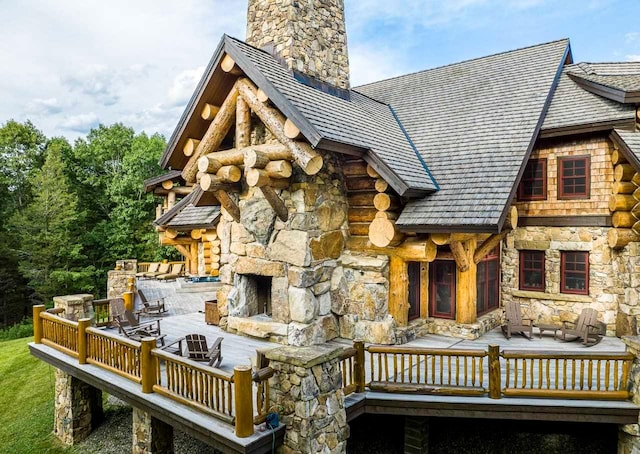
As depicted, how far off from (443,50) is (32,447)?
6245 cm

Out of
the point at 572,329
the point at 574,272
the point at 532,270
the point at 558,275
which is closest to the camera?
the point at 572,329

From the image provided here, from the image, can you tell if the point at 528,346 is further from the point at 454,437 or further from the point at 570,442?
the point at 454,437

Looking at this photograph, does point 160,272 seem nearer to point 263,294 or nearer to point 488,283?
point 263,294

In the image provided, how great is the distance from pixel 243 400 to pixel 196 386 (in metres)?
1.18

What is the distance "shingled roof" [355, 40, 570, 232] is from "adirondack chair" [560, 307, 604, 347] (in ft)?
11.2

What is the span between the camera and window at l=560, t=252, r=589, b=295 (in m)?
10.4

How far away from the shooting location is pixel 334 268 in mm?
9539

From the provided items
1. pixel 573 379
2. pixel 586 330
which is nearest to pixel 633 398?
pixel 573 379

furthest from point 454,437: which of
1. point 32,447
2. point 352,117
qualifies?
point 32,447

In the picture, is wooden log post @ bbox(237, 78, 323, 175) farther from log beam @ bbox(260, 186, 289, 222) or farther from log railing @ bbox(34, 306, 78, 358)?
log railing @ bbox(34, 306, 78, 358)

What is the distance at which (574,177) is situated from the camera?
10.5 m

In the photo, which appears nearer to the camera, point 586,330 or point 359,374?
point 359,374

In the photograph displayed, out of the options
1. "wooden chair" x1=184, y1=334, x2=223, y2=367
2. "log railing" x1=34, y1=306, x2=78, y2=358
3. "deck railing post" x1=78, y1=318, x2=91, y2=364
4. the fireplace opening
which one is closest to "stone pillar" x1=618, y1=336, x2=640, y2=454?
"wooden chair" x1=184, y1=334, x2=223, y2=367

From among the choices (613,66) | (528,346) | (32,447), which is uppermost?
(613,66)
